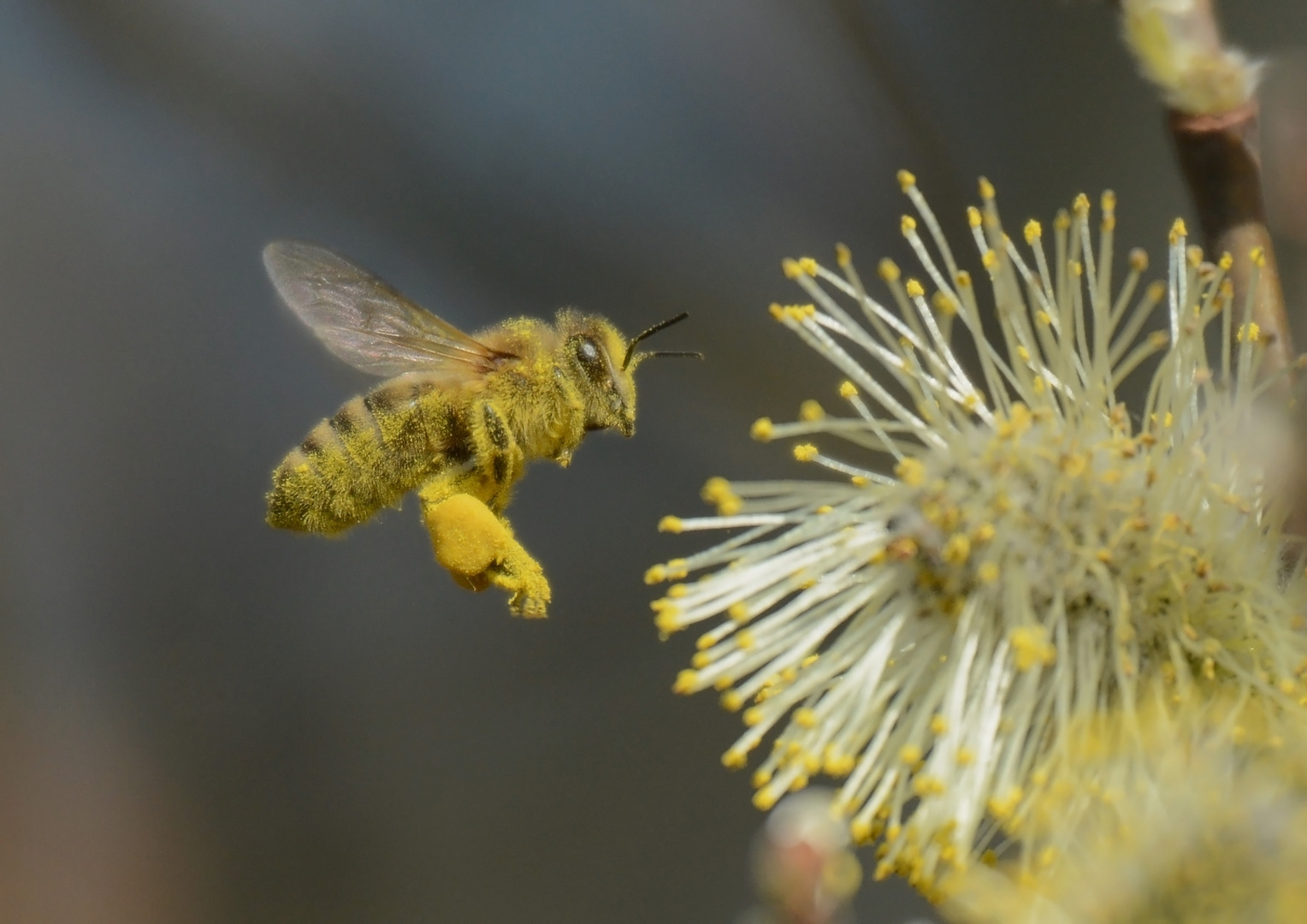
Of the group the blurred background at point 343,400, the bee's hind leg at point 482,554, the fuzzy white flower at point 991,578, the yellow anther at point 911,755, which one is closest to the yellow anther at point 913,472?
the fuzzy white flower at point 991,578

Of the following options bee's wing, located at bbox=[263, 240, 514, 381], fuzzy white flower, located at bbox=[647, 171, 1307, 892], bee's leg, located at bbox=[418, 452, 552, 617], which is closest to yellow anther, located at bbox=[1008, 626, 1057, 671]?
fuzzy white flower, located at bbox=[647, 171, 1307, 892]

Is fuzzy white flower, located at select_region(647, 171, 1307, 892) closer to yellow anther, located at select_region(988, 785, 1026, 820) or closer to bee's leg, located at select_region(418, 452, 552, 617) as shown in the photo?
yellow anther, located at select_region(988, 785, 1026, 820)

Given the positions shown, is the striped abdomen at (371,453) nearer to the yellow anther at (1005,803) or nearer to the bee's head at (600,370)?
the bee's head at (600,370)

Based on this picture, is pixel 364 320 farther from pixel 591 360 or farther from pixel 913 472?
pixel 913 472

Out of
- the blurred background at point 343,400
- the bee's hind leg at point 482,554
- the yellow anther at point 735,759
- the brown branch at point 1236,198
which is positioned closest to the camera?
the yellow anther at point 735,759

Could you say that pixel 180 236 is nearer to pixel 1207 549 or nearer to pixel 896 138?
pixel 896 138

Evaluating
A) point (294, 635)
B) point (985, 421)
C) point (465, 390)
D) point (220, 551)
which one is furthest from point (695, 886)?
point (985, 421)

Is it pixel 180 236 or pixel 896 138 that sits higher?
pixel 180 236
